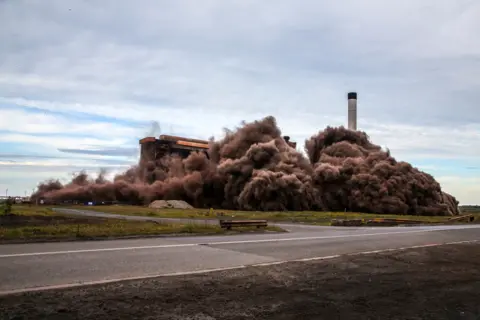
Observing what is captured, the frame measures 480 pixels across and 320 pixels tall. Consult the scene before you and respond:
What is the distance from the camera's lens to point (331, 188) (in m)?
63.2

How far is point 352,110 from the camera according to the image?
226ft

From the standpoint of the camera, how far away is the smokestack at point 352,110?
6682 centimetres

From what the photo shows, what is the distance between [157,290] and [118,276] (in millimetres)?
1515

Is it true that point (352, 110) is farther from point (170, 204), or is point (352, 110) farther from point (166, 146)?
point (170, 204)

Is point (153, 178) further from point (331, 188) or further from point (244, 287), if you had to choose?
point (244, 287)

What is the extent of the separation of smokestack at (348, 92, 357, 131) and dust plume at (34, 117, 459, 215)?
1.16m

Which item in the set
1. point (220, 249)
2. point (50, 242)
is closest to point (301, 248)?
point (220, 249)

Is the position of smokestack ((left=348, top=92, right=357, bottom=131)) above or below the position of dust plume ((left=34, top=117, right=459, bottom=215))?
above

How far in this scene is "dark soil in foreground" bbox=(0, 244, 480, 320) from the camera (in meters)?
6.14

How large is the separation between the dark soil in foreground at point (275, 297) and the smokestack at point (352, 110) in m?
58.6

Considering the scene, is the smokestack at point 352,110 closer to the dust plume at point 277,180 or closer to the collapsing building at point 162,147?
the dust plume at point 277,180

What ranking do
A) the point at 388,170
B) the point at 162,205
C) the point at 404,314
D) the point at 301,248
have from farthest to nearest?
the point at 388,170, the point at 162,205, the point at 301,248, the point at 404,314

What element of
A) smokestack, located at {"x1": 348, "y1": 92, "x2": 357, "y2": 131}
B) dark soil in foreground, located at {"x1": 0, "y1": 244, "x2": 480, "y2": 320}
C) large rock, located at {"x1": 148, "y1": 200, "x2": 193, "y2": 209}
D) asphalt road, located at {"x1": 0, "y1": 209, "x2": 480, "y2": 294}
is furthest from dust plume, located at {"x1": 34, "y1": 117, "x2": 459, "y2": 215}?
dark soil in foreground, located at {"x1": 0, "y1": 244, "x2": 480, "y2": 320}

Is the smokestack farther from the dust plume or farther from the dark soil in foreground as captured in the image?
the dark soil in foreground
